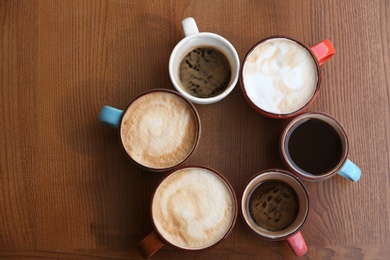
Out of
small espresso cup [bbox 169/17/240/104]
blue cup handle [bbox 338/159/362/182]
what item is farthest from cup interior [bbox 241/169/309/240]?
small espresso cup [bbox 169/17/240/104]

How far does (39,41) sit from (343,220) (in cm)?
85

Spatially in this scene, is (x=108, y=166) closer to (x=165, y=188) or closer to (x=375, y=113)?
(x=165, y=188)

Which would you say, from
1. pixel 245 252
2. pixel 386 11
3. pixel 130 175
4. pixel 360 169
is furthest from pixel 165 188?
pixel 386 11

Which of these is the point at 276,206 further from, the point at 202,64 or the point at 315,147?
the point at 202,64

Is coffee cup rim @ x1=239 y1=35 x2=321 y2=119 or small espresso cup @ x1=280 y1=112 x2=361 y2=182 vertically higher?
coffee cup rim @ x1=239 y1=35 x2=321 y2=119

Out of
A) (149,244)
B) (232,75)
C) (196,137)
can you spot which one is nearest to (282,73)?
(232,75)

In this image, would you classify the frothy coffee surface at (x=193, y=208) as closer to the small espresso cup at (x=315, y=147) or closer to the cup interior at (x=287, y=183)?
the cup interior at (x=287, y=183)

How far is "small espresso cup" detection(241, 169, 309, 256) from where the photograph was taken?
3.27ft

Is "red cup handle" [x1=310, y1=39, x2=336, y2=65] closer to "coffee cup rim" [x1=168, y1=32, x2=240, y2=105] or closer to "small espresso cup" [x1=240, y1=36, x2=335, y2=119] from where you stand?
"small espresso cup" [x1=240, y1=36, x2=335, y2=119]

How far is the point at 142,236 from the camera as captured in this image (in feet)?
3.43

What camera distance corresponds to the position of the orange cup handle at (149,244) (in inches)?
38.5

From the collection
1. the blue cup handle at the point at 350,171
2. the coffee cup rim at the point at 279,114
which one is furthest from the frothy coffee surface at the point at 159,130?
the blue cup handle at the point at 350,171

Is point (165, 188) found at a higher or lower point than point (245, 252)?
higher

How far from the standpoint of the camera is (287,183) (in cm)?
104
